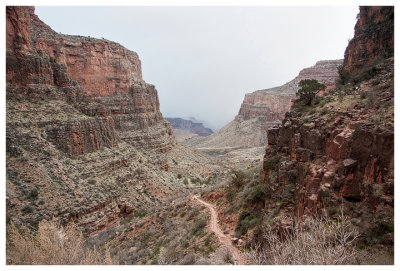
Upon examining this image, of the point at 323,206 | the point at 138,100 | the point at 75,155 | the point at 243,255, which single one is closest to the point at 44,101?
the point at 75,155

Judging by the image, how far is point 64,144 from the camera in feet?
94.2

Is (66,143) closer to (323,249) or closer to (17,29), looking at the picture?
(17,29)

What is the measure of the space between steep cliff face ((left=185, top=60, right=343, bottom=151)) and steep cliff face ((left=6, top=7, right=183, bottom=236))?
6057cm

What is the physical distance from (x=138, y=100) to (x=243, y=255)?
43785mm

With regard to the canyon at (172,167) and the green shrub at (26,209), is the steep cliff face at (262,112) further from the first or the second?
the green shrub at (26,209)

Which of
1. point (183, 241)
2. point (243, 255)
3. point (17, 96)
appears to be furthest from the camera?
point (17, 96)

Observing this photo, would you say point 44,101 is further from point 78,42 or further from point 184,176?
point 184,176

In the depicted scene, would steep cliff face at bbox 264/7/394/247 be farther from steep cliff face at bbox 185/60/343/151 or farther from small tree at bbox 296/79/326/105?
steep cliff face at bbox 185/60/343/151

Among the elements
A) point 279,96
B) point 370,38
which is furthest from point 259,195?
point 279,96

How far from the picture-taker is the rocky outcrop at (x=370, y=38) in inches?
663

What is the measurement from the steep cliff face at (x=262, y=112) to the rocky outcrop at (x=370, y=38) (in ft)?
254

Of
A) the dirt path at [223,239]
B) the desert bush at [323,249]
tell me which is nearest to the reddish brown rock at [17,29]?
the dirt path at [223,239]

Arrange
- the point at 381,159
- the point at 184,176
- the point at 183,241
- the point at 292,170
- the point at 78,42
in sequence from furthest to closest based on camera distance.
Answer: the point at 184,176
the point at 78,42
the point at 183,241
the point at 292,170
the point at 381,159

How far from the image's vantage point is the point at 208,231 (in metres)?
17.3
